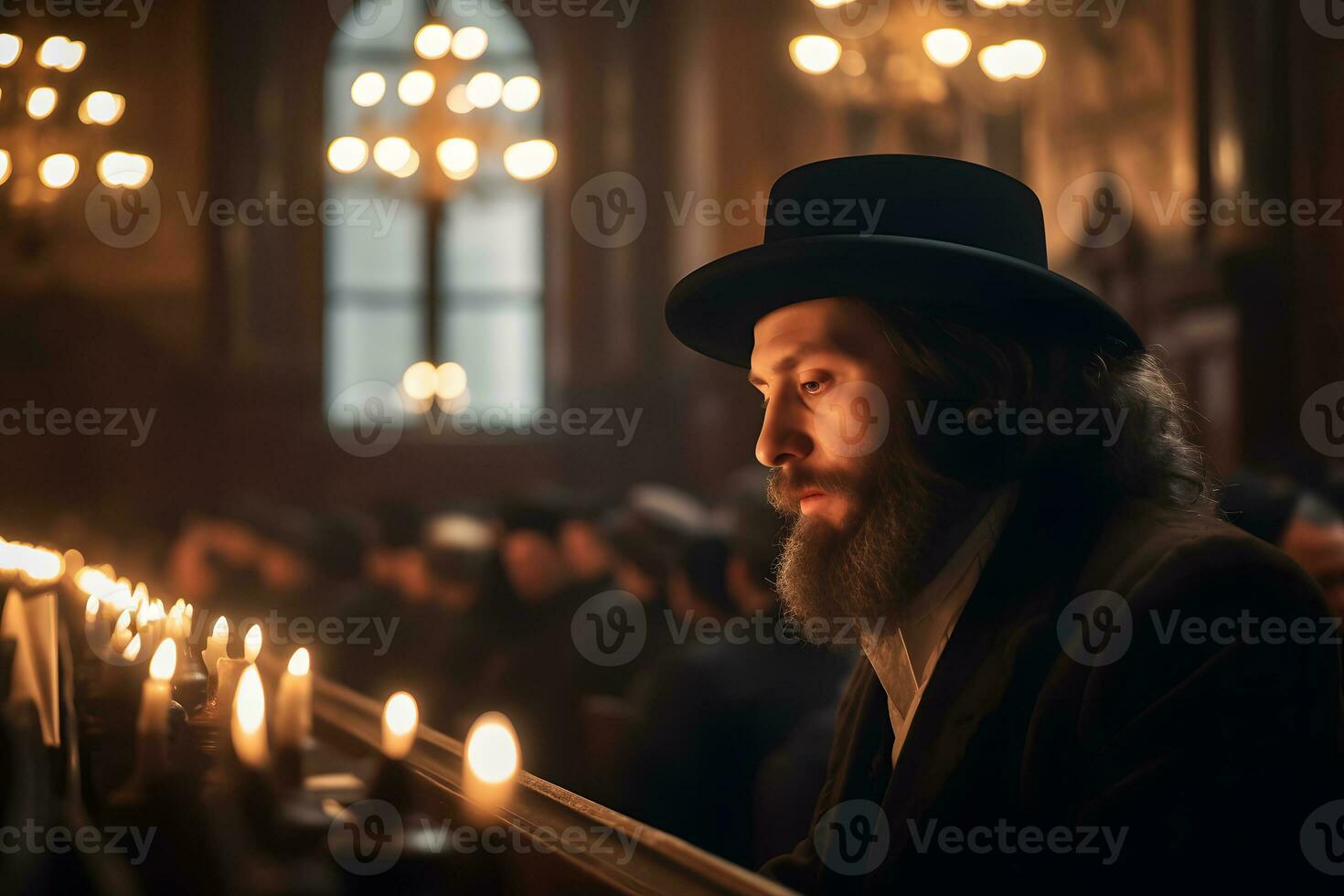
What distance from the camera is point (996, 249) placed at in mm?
2168

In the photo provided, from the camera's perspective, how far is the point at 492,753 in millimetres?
1211

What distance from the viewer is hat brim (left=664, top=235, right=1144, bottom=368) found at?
6.68ft

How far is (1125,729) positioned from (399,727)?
92cm

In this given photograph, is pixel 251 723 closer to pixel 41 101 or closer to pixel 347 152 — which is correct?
pixel 41 101

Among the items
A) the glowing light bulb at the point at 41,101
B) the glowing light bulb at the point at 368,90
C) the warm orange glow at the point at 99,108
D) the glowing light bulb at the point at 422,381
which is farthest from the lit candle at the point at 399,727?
the glowing light bulb at the point at 422,381

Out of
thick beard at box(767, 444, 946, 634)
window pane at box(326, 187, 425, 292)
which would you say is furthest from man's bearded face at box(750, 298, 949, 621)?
window pane at box(326, 187, 425, 292)

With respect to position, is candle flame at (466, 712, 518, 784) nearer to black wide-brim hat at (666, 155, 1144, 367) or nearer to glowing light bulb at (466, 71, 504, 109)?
black wide-brim hat at (666, 155, 1144, 367)

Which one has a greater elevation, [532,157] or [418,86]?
[418,86]

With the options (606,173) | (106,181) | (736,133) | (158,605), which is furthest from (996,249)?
(606,173)

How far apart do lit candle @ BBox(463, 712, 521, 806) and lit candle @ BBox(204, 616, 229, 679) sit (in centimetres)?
79

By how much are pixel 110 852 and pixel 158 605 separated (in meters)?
0.87

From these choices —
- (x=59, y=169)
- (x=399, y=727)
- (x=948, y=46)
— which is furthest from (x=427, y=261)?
(x=399, y=727)

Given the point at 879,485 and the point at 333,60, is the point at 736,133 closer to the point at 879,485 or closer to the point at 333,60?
the point at 333,60

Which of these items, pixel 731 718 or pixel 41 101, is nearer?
pixel 41 101
